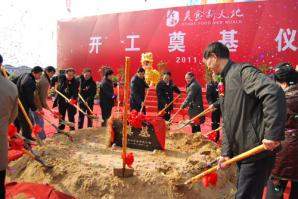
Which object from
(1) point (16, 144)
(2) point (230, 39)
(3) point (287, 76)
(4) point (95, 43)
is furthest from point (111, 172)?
(4) point (95, 43)

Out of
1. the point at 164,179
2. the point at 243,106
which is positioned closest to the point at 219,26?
the point at 164,179

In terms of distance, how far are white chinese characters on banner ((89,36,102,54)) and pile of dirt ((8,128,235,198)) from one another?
13.2 m

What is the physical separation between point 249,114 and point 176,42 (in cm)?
1380

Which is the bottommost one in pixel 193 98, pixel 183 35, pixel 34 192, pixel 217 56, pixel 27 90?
pixel 34 192

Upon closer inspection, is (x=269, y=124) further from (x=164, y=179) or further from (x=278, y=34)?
(x=278, y=34)

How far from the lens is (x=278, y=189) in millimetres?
3498

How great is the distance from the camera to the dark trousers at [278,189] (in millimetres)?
3496

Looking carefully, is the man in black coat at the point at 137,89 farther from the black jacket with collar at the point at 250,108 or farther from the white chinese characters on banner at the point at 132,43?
the white chinese characters on banner at the point at 132,43

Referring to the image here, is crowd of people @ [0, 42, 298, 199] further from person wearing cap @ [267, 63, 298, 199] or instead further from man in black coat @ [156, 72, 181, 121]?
man in black coat @ [156, 72, 181, 121]

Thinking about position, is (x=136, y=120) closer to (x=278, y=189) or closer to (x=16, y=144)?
(x=16, y=144)

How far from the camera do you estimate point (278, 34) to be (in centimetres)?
1388

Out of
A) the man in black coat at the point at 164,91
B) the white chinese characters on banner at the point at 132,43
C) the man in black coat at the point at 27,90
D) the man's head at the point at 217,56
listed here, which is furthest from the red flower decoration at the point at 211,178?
the white chinese characters on banner at the point at 132,43

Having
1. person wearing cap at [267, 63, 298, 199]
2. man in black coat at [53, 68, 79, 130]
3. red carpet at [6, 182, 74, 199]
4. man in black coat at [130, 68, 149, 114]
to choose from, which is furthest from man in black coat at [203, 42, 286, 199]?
man in black coat at [53, 68, 79, 130]

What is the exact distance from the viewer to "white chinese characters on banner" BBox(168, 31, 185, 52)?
52.3 ft
